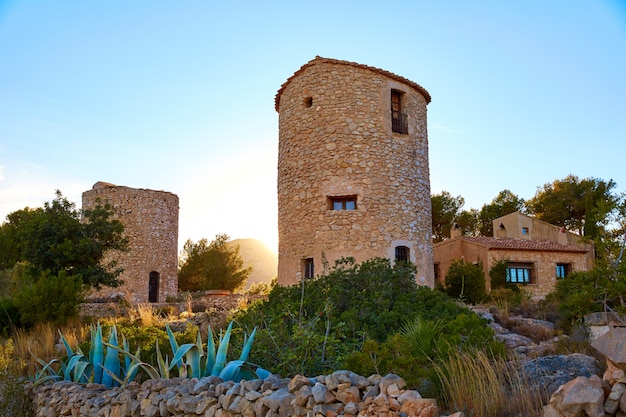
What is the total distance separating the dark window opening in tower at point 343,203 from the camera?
13594 mm

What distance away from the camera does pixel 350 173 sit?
13461mm

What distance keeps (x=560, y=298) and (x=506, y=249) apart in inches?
407

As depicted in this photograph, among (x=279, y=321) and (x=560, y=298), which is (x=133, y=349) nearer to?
(x=279, y=321)

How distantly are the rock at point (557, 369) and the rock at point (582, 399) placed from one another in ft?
2.92

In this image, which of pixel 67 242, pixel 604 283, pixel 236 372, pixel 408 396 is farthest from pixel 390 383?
pixel 67 242

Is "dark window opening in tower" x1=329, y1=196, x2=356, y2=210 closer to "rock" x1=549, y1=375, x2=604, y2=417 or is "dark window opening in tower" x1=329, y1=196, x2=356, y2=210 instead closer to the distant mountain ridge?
"rock" x1=549, y1=375, x2=604, y2=417

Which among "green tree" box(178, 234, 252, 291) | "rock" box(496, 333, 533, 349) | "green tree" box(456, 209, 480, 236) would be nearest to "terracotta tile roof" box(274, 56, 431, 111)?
"rock" box(496, 333, 533, 349)

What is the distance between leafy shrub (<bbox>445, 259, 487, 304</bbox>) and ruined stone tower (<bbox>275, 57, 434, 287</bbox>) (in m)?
5.79

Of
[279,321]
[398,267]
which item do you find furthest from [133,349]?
[398,267]

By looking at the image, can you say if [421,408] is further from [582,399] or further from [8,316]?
[8,316]

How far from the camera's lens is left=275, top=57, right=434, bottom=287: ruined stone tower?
13.4m

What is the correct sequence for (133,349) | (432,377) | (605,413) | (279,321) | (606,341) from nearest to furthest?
(605,413) < (606,341) < (432,377) < (279,321) < (133,349)

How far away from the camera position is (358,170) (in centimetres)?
1348

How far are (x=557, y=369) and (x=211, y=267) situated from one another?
2721cm
